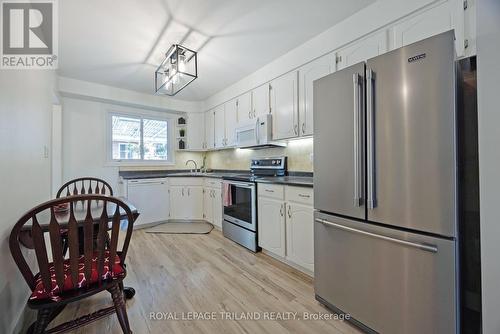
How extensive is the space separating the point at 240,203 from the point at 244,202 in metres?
0.10

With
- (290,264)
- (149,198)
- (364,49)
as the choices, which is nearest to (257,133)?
(364,49)

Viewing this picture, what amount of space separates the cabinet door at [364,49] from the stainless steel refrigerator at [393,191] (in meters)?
0.61

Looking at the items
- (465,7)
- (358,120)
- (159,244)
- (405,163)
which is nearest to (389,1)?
(465,7)

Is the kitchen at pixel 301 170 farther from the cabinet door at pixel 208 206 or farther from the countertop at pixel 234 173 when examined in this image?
the cabinet door at pixel 208 206

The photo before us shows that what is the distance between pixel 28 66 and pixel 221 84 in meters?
2.41

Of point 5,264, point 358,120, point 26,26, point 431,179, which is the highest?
point 26,26

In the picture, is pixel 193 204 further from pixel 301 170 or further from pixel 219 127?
pixel 301 170

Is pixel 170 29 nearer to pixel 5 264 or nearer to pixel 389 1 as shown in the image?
pixel 389 1

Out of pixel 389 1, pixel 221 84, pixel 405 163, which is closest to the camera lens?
pixel 405 163

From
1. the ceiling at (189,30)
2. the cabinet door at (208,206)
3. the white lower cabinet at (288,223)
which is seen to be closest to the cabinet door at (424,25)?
the ceiling at (189,30)

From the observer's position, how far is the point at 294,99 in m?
2.66

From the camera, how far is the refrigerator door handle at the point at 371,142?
1.40 m

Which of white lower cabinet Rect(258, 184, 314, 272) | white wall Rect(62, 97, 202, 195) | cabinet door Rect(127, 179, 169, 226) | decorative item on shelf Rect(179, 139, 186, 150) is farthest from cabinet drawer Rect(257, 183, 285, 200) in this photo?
white wall Rect(62, 97, 202, 195)

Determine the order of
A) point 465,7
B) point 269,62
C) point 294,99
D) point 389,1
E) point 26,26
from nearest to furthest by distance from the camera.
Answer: point 465,7
point 389,1
point 26,26
point 294,99
point 269,62
